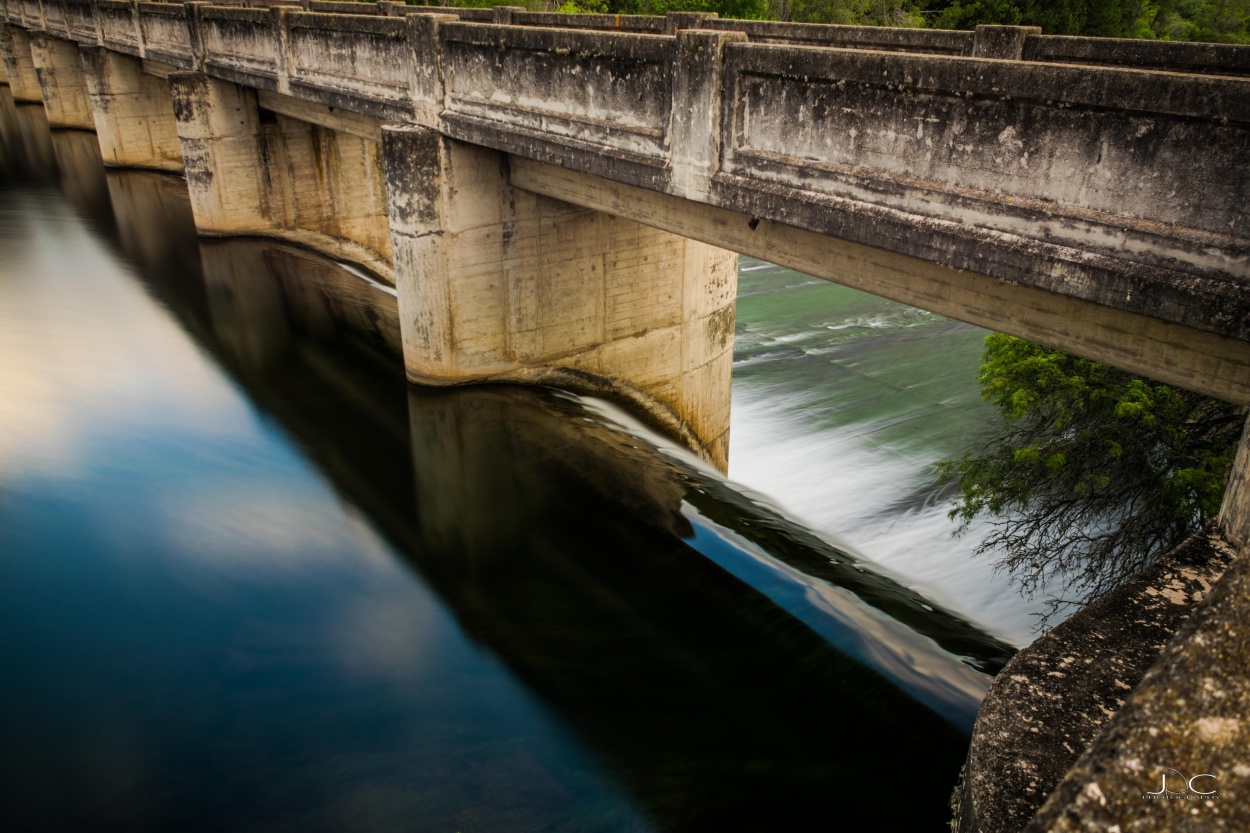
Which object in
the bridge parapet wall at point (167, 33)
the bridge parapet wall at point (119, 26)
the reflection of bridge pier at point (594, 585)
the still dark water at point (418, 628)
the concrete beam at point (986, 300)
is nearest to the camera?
the concrete beam at point (986, 300)

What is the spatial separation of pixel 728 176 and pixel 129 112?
25121 millimetres

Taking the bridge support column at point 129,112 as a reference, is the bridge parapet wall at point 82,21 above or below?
above

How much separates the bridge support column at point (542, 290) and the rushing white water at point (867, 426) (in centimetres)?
169

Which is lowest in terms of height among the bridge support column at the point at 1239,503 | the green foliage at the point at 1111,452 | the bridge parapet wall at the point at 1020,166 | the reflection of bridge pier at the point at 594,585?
the reflection of bridge pier at the point at 594,585

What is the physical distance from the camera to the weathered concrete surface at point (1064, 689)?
3.90 m

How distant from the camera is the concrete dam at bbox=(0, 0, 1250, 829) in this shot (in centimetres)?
506

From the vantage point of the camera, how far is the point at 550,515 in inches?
424

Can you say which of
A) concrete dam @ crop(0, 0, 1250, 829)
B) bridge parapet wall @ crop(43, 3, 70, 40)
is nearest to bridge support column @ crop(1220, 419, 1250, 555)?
concrete dam @ crop(0, 0, 1250, 829)

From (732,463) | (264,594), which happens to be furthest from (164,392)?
(732,463)

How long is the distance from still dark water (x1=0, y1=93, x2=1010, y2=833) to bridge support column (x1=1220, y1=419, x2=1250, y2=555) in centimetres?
306

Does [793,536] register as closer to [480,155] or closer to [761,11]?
[480,155]

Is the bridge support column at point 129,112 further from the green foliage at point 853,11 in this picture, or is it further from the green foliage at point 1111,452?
the green foliage at point 1111,452

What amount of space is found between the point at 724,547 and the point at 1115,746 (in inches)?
310

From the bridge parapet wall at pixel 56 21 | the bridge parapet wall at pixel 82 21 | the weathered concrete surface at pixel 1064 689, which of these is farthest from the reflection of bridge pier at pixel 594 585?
the bridge parapet wall at pixel 56 21
